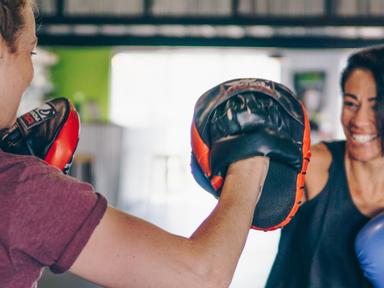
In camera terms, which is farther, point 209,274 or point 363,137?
point 363,137

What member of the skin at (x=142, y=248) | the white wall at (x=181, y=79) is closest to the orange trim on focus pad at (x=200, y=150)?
the skin at (x=142, y=248)

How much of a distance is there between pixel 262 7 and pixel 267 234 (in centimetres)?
190

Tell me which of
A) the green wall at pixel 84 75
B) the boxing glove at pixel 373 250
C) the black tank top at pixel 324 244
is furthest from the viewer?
the green wall at pixel 84 75

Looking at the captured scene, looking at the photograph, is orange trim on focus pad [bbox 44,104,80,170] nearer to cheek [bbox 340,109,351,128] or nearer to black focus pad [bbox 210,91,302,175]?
black focus pad [bbox 210,91,302,175]

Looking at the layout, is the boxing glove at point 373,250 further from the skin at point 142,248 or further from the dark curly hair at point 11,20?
the dark curly hair at point 11,20

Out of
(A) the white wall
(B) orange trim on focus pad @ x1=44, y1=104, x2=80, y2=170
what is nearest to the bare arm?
(B) orange trim on focus pad @ x1=44, y1=104, x2=80, y2=170

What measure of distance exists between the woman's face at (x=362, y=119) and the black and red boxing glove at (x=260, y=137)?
2.56 ft

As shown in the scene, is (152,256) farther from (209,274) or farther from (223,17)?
(223,17)

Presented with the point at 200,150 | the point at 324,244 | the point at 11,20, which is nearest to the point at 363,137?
the point at 324,244

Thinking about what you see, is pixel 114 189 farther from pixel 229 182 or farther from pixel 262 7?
pixel 229 182

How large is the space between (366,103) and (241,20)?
6.38 ft

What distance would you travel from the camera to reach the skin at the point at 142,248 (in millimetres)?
677

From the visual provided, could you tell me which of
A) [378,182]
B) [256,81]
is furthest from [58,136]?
[378,182]

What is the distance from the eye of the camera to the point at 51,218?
0.66 meters
